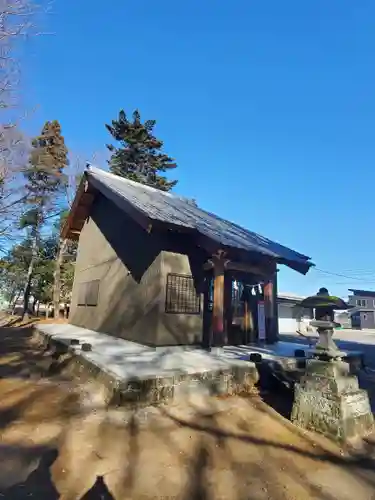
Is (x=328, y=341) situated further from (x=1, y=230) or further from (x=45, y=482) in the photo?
(x=1, y=230)

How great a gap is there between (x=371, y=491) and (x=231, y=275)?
6505mm

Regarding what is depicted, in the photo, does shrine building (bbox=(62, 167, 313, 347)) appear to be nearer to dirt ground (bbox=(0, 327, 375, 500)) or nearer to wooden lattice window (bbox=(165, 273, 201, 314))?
wooden lattice window (bbox=(165, 273, 201, 314))

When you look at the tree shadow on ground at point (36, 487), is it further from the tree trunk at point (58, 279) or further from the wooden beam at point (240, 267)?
the tree trunk at point (58, 279)

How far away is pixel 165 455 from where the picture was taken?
3.20 meters

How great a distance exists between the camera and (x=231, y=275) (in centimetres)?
916

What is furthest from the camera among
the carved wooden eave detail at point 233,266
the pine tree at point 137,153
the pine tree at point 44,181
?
the pine tree at point 137,153

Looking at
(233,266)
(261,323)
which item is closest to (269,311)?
(261,323)

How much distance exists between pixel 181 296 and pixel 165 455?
4.79 meters

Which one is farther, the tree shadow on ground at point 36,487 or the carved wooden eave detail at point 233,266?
the carved wooden eave detail at point 233,266

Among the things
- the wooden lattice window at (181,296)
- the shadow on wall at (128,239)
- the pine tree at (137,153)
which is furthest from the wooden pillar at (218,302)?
the pine tree at (137,153)

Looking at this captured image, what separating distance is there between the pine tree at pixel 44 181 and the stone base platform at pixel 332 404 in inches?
793

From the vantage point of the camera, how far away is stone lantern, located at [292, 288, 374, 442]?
3871 millimetres

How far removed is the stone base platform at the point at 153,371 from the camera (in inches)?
173

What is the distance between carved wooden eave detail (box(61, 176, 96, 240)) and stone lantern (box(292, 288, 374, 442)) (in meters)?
9.96
